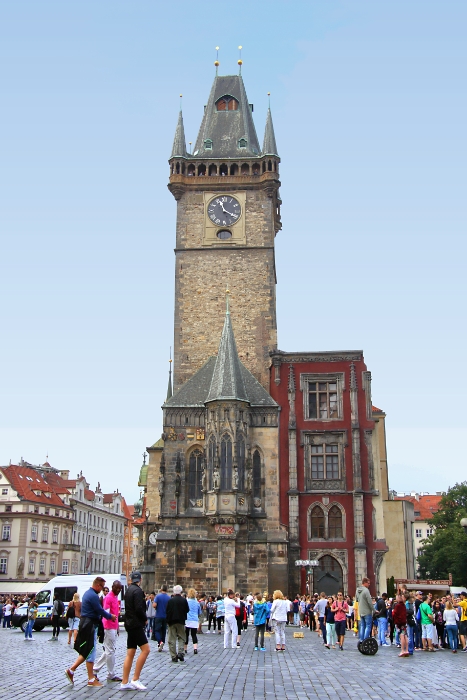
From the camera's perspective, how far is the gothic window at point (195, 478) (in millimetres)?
45000

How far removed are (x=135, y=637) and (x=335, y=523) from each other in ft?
110

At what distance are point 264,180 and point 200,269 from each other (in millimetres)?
7678

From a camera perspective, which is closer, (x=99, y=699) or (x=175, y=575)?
(x=99, y=699)

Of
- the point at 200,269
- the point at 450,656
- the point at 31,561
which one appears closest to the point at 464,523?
the point at 450,656

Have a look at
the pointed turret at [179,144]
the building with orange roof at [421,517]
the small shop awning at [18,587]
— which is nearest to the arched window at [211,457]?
the pointed turret at [179,144]

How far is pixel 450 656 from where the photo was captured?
67.7 feet

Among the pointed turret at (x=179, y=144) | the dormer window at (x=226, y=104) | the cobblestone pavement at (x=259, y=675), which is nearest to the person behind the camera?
the cobblestone pavement at (x=259, y=675)

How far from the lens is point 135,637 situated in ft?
41.2

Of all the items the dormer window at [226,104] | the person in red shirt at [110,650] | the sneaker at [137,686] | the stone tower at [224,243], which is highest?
the dormer window at [226,104]

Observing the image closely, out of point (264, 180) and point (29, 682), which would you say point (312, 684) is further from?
point (264, 180)

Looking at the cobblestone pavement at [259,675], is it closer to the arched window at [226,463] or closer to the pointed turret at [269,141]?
the arched window at [226,463]

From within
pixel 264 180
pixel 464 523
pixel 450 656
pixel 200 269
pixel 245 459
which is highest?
pixel 264 180

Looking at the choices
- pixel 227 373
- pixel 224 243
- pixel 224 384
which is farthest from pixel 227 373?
pixel 224 243

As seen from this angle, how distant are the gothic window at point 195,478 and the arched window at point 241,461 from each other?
2842mm
